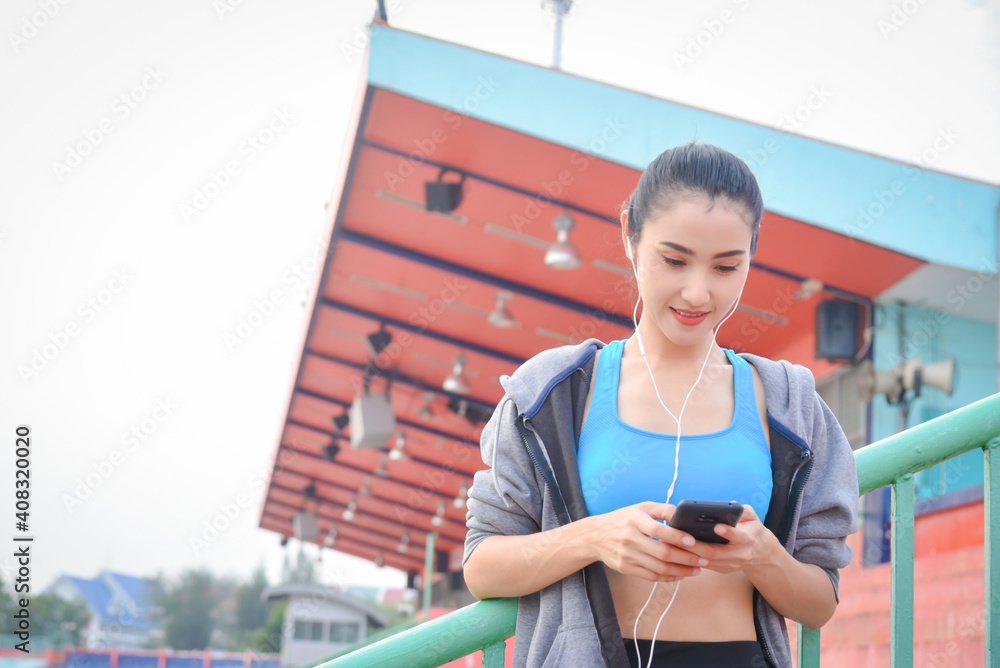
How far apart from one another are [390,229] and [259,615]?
2403 inches

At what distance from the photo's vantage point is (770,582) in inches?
45.8

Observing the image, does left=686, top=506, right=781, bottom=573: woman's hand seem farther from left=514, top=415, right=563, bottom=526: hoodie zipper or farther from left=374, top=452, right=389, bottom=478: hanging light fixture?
left=374, top=452, right=389, bottom=478: hanging light fixture

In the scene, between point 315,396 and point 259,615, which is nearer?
point 315,396

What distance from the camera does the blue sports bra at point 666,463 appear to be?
46.2 inches

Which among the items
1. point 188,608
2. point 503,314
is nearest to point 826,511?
point 503,314

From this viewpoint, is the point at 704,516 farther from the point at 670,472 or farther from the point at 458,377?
the point at 458,377

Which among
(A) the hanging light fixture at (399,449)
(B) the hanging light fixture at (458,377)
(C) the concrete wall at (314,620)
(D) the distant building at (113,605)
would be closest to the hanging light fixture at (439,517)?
(A) the hanging light fixture at (399,449)

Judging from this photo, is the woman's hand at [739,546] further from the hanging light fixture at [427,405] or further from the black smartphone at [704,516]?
the hanging light fixture at [427,405]

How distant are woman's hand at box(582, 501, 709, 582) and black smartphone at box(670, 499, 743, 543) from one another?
13 millimetres

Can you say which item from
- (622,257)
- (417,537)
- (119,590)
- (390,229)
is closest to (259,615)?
(119,590)

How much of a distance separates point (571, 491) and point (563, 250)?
190 inches

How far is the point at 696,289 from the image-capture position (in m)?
1.19

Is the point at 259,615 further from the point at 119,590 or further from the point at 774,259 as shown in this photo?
the point at 774,259

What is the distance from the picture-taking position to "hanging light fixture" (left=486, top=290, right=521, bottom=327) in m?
7.33
